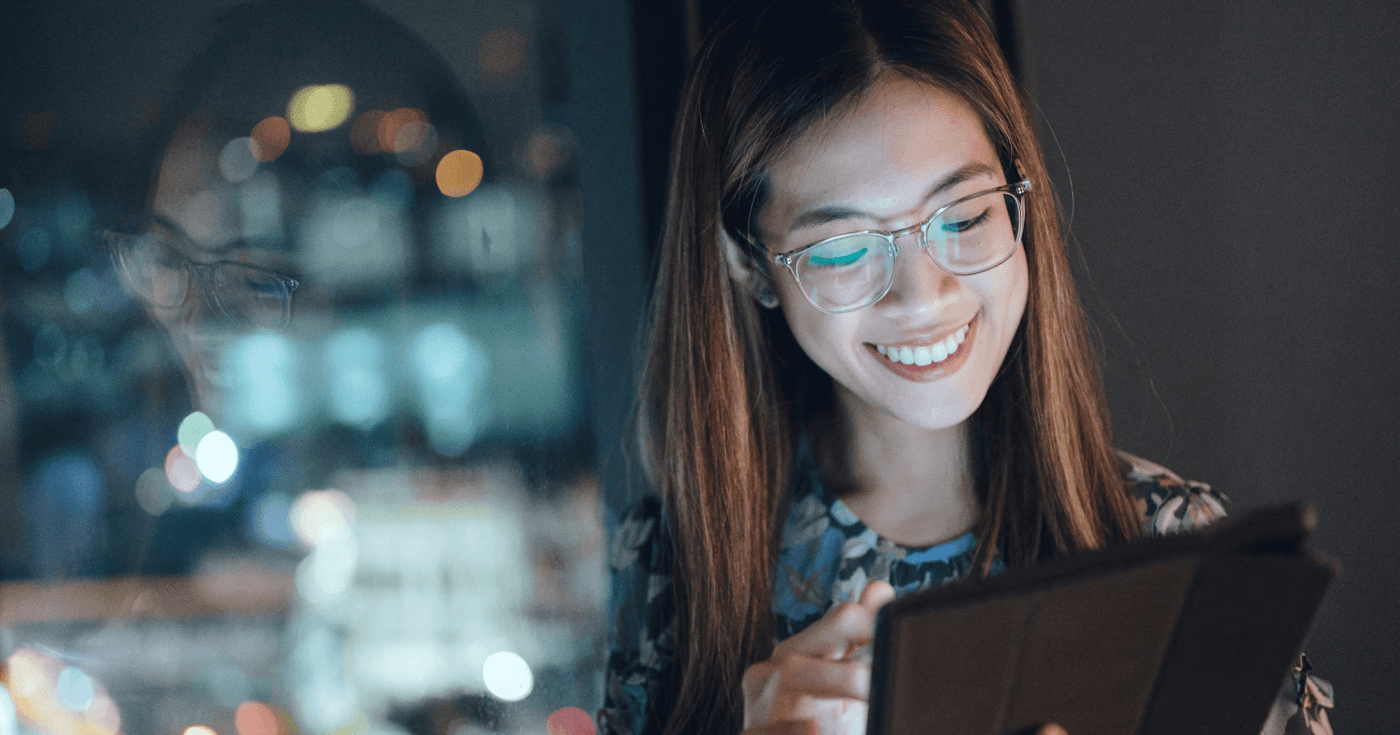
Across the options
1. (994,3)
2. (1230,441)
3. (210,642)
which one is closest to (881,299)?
(994,3)

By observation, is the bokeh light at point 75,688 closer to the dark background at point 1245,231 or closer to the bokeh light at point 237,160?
the bokeh light at point 237,160

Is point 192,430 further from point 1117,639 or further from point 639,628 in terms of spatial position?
point 1117,639

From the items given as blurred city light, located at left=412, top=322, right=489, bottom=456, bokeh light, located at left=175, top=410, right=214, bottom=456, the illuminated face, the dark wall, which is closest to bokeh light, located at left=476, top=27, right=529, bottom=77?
the illuminated face

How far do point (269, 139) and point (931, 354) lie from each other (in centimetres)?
79

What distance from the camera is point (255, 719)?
0.97 metres

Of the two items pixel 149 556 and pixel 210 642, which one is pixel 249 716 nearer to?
pixel 210 642

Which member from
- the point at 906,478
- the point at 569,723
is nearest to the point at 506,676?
the point at 569,723

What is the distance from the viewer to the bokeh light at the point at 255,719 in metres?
0.97

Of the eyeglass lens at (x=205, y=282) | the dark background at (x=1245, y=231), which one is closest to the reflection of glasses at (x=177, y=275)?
the eyeglass lens at (x=205, y=282)

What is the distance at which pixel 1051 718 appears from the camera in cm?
56

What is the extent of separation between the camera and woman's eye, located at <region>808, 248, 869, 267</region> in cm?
84

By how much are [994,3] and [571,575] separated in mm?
1019

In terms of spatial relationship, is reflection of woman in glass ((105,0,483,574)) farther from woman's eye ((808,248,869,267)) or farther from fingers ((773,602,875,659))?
fingers ((773,602,875,659))

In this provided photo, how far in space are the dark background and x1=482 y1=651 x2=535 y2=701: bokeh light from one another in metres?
0.74
